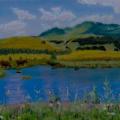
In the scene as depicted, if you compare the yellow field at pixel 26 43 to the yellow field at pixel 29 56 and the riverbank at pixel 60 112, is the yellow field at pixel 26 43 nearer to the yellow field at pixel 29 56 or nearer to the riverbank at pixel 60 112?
the yellow field at pixel 29 56

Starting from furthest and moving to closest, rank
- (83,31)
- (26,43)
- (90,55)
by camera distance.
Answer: (90,55) → (83,31) → (26,43)

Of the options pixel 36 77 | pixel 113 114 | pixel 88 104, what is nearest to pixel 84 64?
pixel 36 77

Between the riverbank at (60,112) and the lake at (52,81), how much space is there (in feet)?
5.14

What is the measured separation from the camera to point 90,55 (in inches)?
338

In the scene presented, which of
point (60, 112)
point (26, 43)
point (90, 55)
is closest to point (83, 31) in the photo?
point (90, 55)

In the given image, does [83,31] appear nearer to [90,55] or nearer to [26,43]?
[90,55]

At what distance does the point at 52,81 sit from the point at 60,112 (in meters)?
2.61

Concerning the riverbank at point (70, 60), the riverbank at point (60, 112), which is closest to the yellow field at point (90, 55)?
the riverbank at point (70, 60)

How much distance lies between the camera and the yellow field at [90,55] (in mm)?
8539

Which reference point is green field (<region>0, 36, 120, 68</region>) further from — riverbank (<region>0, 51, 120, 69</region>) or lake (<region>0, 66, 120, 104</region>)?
lake (<region>0, 66, 120, 104</region>)

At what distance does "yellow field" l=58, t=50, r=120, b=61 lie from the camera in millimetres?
8539

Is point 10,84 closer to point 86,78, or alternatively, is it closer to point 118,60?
point 86,78

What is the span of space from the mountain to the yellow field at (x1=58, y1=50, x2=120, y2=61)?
0.31 meters

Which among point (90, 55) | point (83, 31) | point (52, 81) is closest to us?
point (52, 81)
